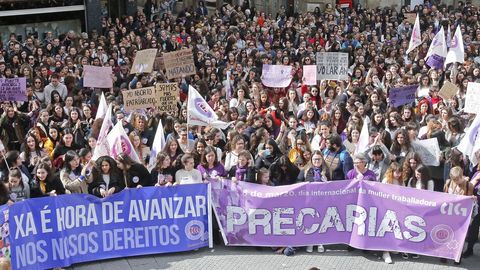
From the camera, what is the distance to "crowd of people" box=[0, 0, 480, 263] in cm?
939

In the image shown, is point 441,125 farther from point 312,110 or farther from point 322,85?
point 322,85

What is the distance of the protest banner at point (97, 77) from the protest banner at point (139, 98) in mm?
2232

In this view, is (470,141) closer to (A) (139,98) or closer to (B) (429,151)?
Result: (B) (429,151)

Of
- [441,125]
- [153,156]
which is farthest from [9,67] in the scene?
[441,125]

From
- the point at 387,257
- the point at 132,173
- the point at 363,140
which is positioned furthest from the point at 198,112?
the point at 387,257

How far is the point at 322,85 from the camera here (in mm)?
14789

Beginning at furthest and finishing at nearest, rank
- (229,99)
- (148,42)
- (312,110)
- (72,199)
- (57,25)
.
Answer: (57,25) → (148,42) → (229,99) → (312,110) → (72,199)

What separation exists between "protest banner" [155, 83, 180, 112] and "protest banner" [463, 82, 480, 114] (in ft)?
15.2

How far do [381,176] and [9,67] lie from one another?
8.45m


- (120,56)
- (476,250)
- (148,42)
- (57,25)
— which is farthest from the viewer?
(57,25)

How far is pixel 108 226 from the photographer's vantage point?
9141 mm

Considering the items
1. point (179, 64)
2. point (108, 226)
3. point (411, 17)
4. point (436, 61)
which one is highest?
point (411, 17)

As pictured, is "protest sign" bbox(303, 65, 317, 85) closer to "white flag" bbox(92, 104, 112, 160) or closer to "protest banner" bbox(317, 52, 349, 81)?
"protest banner" bbox(317, 52, 349, 81)

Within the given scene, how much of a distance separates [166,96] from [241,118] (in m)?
1.31
